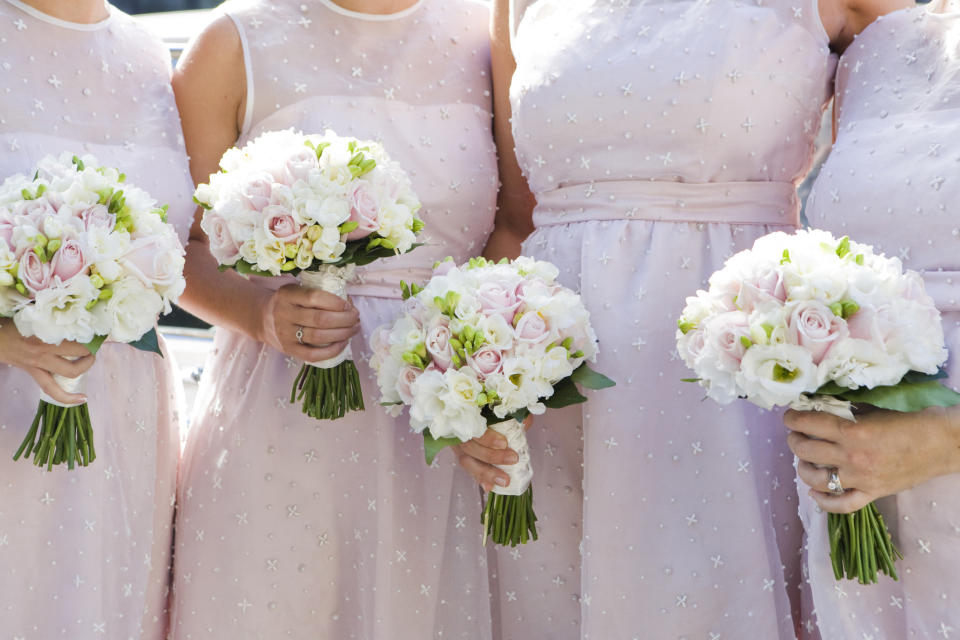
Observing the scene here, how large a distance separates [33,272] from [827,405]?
165cm

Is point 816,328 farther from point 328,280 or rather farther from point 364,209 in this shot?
point 328,280

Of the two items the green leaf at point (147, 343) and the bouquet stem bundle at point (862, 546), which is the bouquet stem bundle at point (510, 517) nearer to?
the bouquet stem bundle at point (862, 546)

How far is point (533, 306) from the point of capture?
2.21 meters

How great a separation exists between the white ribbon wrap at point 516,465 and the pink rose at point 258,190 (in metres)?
0.77

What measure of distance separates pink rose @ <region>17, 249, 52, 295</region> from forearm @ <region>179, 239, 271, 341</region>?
2.10ft

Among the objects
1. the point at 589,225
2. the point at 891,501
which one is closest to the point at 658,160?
the point at 589,225

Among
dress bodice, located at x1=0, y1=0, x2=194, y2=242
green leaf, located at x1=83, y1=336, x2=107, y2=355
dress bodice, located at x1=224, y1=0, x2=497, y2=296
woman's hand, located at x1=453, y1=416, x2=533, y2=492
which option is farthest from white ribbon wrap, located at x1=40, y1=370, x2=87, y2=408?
woman's hand, located at x1=453, y1=416, x2=533, y2=492

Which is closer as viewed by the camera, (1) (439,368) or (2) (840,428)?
(2) (840,428)

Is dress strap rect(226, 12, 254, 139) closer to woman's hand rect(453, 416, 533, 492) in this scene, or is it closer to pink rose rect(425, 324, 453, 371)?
pink rose rect(425, 324, 453, 371)

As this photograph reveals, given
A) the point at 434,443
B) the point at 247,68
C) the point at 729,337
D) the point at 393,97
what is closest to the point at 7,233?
the point at 247,68

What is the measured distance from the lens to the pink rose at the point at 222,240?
2.37 metres

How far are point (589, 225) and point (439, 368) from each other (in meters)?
0.59

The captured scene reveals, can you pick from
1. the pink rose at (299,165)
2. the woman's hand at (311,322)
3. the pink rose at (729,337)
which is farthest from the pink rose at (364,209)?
the pink rose at (729,337)

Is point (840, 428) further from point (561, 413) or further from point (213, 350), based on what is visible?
point (213, 350)
